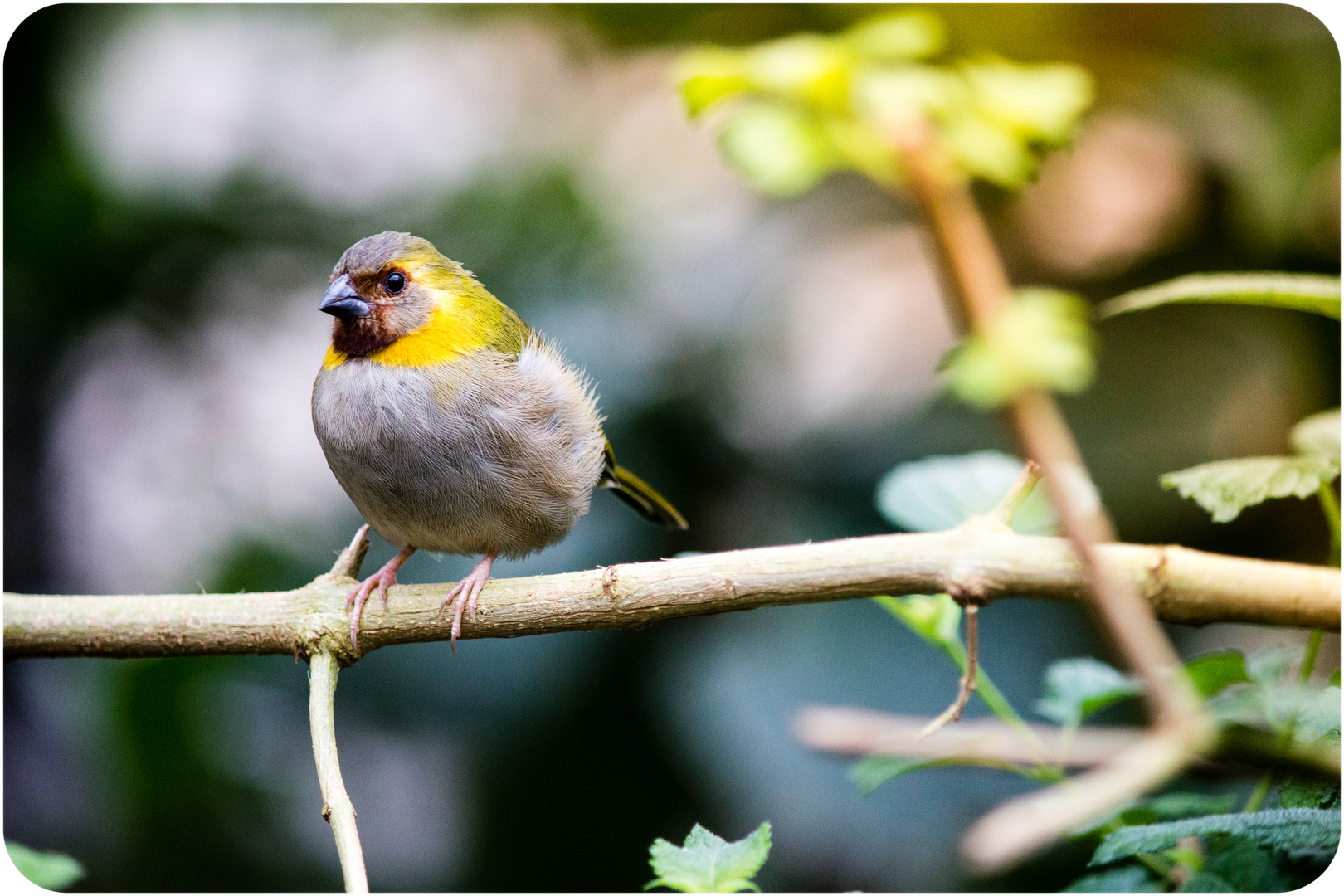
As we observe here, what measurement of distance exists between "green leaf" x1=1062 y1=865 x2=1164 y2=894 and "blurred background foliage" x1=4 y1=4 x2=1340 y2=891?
0.78 m

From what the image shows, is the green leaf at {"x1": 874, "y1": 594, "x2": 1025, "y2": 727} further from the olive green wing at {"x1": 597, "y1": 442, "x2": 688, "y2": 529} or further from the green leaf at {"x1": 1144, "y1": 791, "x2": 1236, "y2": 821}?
the olive green wing at {"x1": 597, "y1": 442, "x2": 688, "y2": 529}

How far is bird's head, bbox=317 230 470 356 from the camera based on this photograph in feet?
4.97

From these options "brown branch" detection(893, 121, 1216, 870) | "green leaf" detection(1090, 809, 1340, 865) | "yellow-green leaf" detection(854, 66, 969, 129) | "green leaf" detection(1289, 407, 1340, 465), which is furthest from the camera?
"green leaf" detection(1289, 407, 1340, 465)

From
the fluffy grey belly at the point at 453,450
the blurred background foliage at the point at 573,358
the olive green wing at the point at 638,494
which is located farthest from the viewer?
the blurred background foliage at the point at 573,358

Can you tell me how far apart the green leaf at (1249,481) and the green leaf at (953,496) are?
0.67 ft

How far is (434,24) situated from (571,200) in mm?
567

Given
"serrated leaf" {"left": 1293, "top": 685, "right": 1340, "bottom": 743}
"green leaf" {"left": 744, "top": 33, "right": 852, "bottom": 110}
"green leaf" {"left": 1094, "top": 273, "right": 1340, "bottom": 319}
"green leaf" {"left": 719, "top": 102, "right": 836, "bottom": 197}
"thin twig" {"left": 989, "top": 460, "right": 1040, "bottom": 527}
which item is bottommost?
"serrated leaf" {"left": 1293, "top": 685, "right": 1340, "bottom": 743}

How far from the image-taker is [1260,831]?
94 centimetres

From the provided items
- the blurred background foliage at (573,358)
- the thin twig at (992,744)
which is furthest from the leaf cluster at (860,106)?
the blurred background foliage at (573,358)

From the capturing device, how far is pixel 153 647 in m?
1.26

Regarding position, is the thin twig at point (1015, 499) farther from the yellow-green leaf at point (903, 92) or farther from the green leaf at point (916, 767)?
the yellow-green leaf at point (903, 92)

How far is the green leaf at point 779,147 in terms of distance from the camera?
0.80 m

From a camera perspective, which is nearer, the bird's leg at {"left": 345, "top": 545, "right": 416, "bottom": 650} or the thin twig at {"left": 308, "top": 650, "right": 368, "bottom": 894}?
the thin twig at {"left": 308, "top": 650, "right": 368, "bottom": 894}

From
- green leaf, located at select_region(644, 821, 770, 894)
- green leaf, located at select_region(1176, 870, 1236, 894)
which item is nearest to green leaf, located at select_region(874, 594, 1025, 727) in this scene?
green leaf, located at select_region(1176, 870, 1236, 894)
